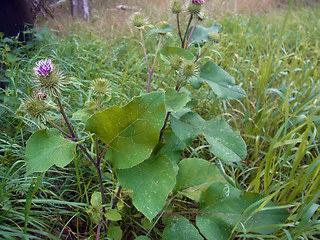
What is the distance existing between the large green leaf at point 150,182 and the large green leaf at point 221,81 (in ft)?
1.73

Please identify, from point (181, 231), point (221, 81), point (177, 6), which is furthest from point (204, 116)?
point (181, 231)

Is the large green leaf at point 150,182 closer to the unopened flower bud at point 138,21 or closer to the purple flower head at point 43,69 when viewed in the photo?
the purple flower head at point 43,69

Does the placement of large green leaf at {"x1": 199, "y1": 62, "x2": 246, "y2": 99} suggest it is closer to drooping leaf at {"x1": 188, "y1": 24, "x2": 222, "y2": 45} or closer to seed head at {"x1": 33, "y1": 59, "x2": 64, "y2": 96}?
drooping leaf at {"x1": 188, "y1": 24, "x2": 222, "y2": 45}

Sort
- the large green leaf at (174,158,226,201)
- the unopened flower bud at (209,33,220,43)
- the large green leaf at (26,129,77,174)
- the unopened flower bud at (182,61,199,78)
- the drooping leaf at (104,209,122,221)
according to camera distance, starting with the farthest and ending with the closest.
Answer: the unopened flower bud at (209,33,220,43) → the large green leaf at (174,158,226,201) → the unopened flower bud at (182,61,199,78) → the drooping leaf at (104,209,122,221) → the large green leaf at (26,129,77,174)

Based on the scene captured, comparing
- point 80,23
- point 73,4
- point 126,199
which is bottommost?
A: point 126,199

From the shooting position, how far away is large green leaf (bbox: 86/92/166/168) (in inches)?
34.7

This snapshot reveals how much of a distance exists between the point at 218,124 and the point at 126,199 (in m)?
0.59

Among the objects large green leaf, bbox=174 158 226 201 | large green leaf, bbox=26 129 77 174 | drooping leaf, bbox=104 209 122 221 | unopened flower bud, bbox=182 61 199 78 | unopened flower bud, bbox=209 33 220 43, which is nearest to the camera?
large green leaf, bbox=26 129 77 174

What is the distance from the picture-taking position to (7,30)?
8.41ft

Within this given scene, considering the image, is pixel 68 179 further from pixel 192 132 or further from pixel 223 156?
pixel 223 156

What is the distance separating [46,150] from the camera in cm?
88

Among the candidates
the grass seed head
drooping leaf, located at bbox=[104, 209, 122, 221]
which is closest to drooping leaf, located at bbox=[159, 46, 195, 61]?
the grass seed head

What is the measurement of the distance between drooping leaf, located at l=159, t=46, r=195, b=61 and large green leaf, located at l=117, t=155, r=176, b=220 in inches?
22.0

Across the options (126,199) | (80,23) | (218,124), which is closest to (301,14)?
(80,23)
